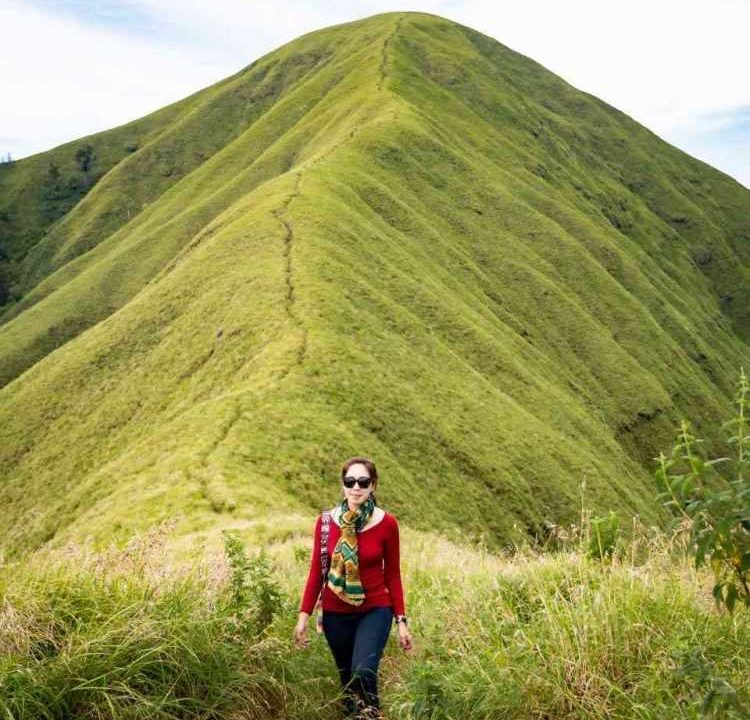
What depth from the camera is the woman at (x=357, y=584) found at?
742 cm

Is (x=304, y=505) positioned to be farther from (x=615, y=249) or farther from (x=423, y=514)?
(x=615, y=249)

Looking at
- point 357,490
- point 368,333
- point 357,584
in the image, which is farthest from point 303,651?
point 368,333

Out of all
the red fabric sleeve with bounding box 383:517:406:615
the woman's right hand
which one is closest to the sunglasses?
the red fabric sleeve with bounding box 383:517:406:615

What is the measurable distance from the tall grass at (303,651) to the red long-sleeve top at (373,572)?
22.4 inches

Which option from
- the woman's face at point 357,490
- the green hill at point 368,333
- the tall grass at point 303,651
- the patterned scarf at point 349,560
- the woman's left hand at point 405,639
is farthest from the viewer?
the green hill at point 368,333

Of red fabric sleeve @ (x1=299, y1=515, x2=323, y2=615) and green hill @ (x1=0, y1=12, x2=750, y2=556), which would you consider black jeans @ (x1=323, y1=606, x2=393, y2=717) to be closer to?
red fabric sleeve @ (x1=299, y1=515, x2=323, y2=615)

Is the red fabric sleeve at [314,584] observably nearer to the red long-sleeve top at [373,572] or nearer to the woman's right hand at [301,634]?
the red long-sleeve top at [373,572]

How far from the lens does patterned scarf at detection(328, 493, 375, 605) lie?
7.47 meters

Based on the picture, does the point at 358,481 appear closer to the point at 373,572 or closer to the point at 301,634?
the point at 373,572

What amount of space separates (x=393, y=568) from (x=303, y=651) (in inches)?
50.7

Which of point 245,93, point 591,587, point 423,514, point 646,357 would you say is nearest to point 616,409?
point 646,357

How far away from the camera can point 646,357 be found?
97000 millimetres

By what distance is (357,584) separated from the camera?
7473 millimetres

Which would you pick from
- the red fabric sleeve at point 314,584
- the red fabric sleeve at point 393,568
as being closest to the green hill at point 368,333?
the red fabric sleeve at point 314,584
